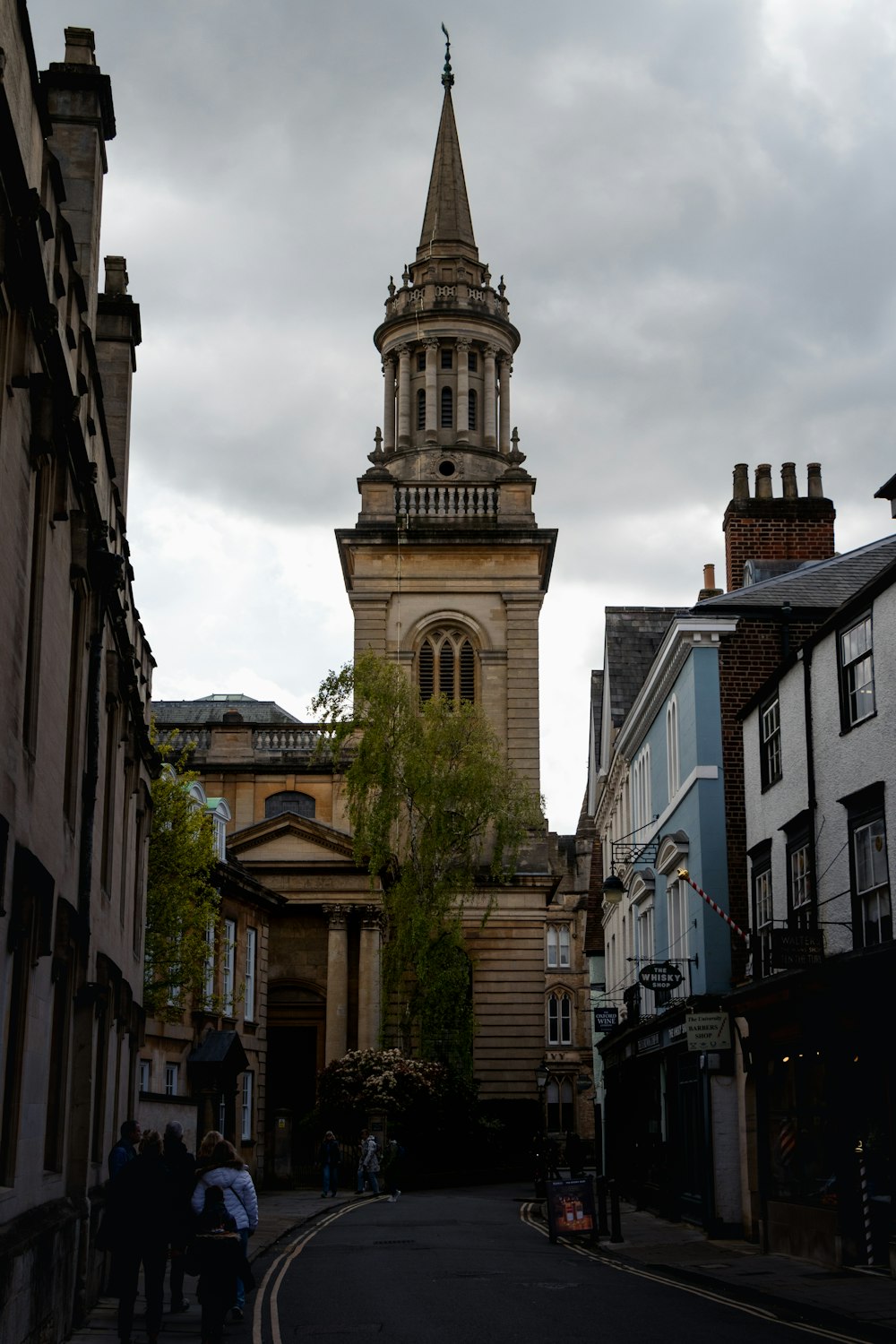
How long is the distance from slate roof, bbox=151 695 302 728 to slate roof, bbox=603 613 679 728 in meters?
27.1

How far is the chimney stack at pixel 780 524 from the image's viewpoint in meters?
28.3

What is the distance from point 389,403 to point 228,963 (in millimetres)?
29163

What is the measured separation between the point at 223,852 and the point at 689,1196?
657 inches

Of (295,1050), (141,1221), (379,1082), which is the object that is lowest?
(141,1221)

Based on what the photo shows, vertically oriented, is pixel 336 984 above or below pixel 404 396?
below

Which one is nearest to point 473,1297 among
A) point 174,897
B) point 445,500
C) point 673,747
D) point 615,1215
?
point 615,1215

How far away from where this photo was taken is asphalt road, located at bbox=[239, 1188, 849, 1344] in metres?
12.3

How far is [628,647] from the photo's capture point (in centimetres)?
3906

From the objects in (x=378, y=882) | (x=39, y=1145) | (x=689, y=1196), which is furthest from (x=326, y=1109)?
(x=39, y=1145)

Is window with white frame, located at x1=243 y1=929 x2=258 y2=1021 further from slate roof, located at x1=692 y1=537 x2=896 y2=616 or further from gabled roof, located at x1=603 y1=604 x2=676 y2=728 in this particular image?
slate roof, located at x1=692 y1=537 x2=896 y2=616

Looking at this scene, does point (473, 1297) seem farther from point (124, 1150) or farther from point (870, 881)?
point (870, 881)

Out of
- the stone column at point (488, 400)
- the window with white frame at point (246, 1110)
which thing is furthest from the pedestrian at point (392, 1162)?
the stone column at point (488, 400)

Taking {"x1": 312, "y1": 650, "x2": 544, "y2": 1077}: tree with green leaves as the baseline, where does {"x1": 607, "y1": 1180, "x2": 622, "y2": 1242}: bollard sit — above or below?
below

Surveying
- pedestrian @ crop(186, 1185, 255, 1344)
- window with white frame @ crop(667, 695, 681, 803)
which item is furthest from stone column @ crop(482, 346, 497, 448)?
pedestrian @ crop(186, 1185, 255, 1344)
